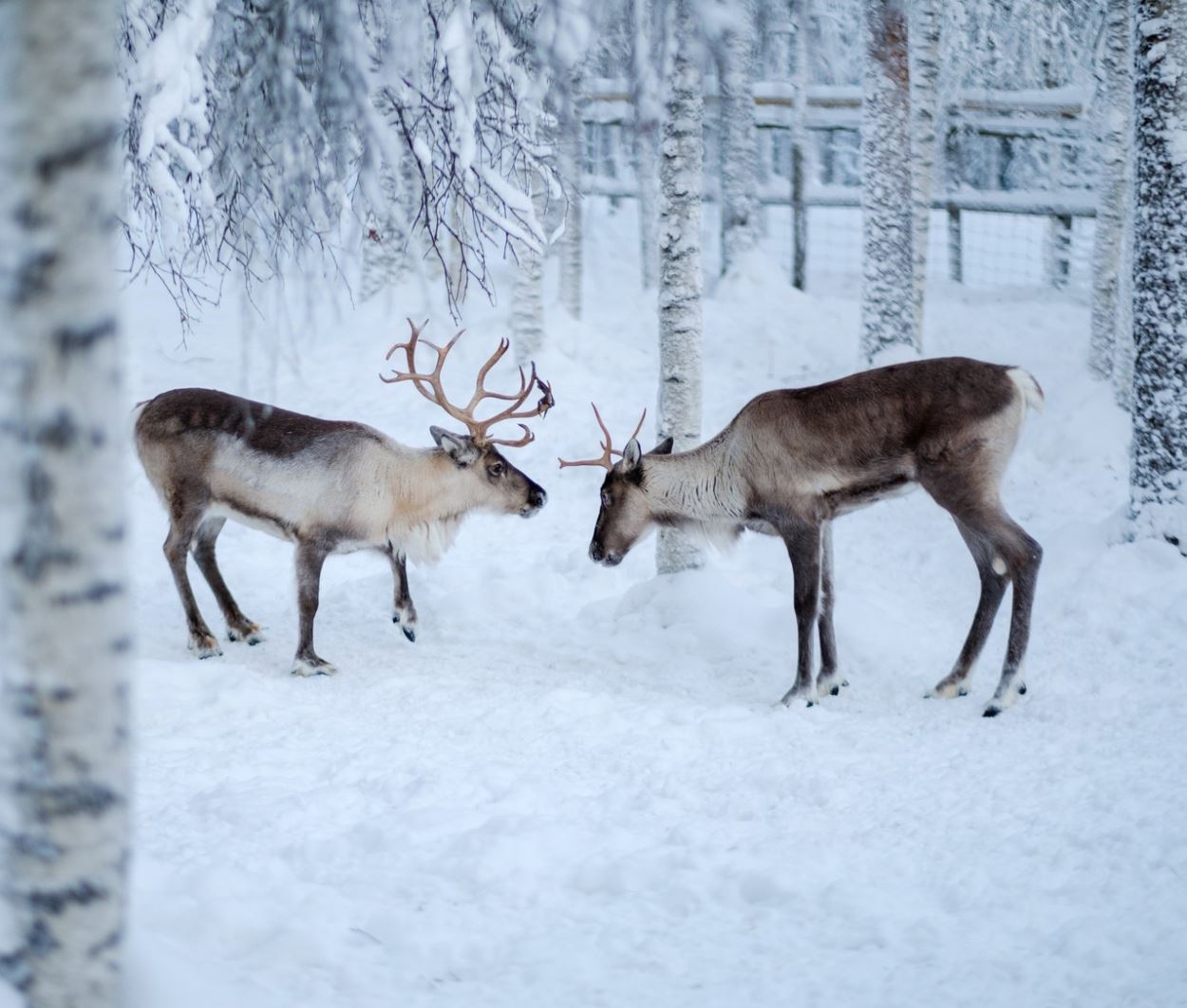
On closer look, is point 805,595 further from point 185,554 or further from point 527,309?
point 527,309

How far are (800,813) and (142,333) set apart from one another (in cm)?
1120

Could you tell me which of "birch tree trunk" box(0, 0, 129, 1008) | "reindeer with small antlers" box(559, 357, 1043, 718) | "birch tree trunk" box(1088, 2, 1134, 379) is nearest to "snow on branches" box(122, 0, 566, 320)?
"birch tree trunk" box(0, 0, 129, 1008)

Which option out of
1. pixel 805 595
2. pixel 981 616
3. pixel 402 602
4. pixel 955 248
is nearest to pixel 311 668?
pixel 402 602

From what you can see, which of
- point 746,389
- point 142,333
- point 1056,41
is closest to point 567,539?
point 746,389

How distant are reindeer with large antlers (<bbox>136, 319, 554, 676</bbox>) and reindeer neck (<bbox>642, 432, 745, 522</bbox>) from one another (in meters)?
0.76

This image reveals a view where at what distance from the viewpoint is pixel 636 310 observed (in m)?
14.2

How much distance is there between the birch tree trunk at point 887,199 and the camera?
1034 cm

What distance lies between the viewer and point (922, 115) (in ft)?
39.1

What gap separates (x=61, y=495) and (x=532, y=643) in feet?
18.2

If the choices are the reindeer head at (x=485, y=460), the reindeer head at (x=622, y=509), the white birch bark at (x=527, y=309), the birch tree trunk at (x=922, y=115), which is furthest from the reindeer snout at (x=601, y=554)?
the birch tree trunk at (x=922, y=115)

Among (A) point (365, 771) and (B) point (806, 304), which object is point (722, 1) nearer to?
(A) point (365, 771)

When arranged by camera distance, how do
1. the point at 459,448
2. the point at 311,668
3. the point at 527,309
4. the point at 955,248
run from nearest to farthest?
the point at 311,668
the point at 459,448
the point at 527,309
the point at 955,248

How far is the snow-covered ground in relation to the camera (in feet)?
10.9

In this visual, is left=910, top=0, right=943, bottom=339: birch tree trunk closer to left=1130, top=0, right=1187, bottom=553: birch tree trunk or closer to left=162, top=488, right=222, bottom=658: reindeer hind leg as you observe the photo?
left=1130, top=0, right=1187, bottom=553: birch tree trunk
